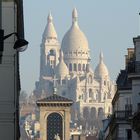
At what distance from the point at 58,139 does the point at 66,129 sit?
29.8 feet

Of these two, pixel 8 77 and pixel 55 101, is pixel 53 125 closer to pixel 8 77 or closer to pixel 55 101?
pixel 55 101

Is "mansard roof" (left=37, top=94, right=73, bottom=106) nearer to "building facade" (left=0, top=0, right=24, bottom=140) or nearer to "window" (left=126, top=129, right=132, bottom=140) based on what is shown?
"window" (left=126, top=129, right=132, bottom=140)

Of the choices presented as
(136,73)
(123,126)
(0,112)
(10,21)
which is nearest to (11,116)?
(0,112)

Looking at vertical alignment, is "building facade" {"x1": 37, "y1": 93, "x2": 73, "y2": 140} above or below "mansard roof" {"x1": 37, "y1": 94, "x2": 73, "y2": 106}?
below

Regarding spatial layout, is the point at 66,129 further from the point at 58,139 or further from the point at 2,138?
the point at 2,138

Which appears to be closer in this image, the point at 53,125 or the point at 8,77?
the point at 8,77

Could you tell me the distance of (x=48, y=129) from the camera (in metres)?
151

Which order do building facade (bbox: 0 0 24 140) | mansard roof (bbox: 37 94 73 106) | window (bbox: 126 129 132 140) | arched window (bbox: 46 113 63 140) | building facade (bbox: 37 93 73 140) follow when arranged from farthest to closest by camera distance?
mansard roof (bbox: 37 94 73 106)
arched window (bbox: 46 113 63 140)
building facade (bbox: 37 93 73 140)
window (bbox: 126 129 132 140)
building facade (bbox: 0 0 24 140)

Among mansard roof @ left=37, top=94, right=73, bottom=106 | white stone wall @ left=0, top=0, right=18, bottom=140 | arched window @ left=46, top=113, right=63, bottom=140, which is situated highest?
mansard roof @ left=37, top=94, right=73, bottom=106

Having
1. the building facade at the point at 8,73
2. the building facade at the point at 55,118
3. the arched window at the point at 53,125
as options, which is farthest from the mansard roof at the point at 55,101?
the building facade at the point at 8,73

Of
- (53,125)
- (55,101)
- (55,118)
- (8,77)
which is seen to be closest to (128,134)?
(8,77)

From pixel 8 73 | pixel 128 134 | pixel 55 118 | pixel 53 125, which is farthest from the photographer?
pixel 53 125

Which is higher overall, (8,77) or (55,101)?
(55,101)

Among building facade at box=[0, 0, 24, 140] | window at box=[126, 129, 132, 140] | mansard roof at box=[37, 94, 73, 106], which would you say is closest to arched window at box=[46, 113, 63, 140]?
mansard roof at box=[37, 94, 73, 106]
